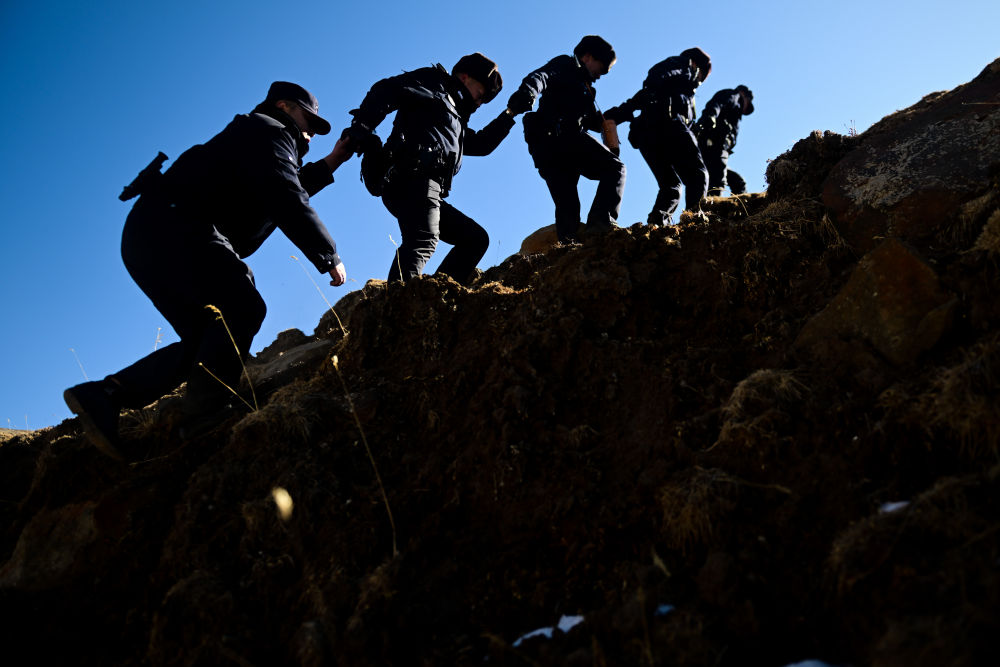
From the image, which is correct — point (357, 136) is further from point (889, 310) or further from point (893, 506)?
point (893, 506)

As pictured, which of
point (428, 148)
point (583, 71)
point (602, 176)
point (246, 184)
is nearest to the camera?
point (246, 184)

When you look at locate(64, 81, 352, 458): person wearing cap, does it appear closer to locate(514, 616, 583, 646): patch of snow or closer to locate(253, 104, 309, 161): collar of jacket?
locate(253, 104, 309, 161): collar of jacket

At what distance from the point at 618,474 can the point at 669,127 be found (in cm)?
464

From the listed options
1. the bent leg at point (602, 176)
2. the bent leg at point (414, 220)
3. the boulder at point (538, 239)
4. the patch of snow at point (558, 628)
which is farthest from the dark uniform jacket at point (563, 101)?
the patch of snow at point (558, 628)

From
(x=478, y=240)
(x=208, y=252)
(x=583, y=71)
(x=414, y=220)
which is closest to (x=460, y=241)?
(x=478, y=240)

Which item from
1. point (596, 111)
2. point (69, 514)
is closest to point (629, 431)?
point (69, 514)

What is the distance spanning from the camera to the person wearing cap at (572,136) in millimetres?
5582

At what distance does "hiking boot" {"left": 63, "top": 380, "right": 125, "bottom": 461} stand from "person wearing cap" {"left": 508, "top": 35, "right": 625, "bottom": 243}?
12.3 feet

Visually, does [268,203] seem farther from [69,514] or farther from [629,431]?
[629,431]

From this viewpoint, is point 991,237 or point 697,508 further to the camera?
point 991,237

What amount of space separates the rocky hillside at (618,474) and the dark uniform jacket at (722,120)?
4.05 metres

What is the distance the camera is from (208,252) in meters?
3.78

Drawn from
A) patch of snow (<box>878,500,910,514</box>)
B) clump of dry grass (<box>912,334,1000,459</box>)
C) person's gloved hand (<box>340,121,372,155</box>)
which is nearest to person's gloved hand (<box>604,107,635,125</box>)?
person's gloved hand (<box>340,121,372,155</box>)

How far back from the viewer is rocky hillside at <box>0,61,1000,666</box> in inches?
79.7
